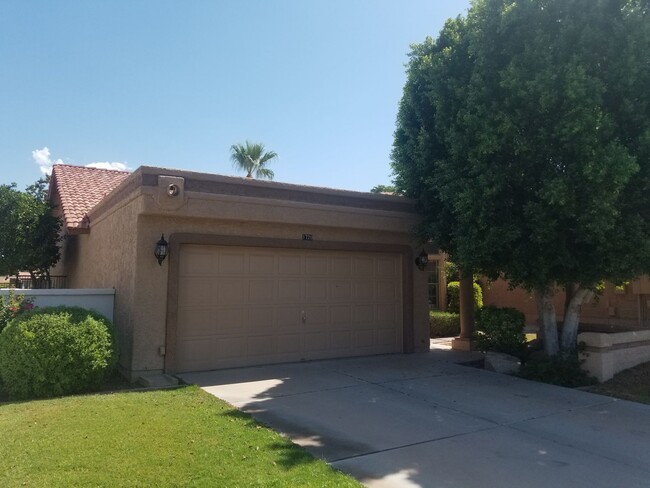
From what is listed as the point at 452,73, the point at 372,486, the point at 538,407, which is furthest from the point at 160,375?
the point at 452,73

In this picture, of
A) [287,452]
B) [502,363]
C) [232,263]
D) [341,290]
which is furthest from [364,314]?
[287,452]

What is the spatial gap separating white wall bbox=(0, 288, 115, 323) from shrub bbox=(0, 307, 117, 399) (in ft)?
3.91

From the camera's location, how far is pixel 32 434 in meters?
5.84

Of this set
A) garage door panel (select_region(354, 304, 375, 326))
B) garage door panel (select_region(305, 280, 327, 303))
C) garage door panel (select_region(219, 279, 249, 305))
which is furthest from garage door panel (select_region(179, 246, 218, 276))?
garage door panel (select_region(354, 304, 375, 326))

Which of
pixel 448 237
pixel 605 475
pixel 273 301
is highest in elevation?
pixel 448 237

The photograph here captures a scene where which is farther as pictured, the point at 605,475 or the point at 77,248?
the point at 77,248

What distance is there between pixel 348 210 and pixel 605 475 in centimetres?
Result: 762

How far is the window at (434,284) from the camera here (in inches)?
811

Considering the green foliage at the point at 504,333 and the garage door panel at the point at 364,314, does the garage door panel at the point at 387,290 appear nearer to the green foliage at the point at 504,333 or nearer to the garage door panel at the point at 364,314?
the garage door panel at the point at 364,314

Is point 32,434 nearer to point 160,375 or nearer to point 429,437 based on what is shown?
point 160,375

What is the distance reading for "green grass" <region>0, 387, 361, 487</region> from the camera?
15.1 ft

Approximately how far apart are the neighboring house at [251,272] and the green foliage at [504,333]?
2.10 m

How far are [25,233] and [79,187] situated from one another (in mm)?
2270

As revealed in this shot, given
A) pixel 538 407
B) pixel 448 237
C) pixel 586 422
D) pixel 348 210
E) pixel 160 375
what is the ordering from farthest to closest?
pixel 348 210
pixel 448 237
pixel 160 375
pixel 538 407
pixel 586 422
